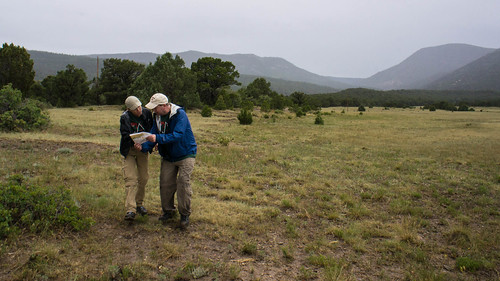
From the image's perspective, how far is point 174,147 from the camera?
177 inches

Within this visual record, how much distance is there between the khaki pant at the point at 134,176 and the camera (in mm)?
4660

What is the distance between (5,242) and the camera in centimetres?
362

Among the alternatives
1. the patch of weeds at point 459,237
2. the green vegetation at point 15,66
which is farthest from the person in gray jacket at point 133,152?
the green vegetation at point 15,66

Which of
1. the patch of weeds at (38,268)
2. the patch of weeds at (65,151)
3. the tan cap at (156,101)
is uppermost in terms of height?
the tan cap at (156,101)

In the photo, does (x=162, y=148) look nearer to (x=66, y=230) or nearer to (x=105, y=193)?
(x=66, y=230)

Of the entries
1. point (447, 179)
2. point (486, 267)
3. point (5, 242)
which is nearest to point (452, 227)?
point (486, 267)

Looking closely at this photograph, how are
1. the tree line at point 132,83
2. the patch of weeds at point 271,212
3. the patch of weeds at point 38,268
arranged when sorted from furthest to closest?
the tree line at point 132,83 < the patch of weeds at point 271,212 < the patch of weeds at point 38,268

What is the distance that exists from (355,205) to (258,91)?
174ft

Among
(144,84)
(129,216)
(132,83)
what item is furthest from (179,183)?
(132,83)

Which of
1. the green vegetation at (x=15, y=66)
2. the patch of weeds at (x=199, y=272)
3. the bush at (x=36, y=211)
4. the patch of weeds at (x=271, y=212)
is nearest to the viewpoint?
the patch of weeds at (x=199, y=272)

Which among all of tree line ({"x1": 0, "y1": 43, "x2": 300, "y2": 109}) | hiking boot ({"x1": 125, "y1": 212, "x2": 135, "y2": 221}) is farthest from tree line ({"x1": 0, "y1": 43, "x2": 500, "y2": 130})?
hiking boot ({"x1": 125, "y1": 212, "x2": 135, "y2": 221})

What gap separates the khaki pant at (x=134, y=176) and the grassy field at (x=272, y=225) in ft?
1.20

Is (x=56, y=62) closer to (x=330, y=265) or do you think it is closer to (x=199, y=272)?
(x=199, y=272)

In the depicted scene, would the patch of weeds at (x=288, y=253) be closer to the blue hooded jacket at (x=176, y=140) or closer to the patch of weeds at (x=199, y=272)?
the patch of weeds at (x=199, y=272)
